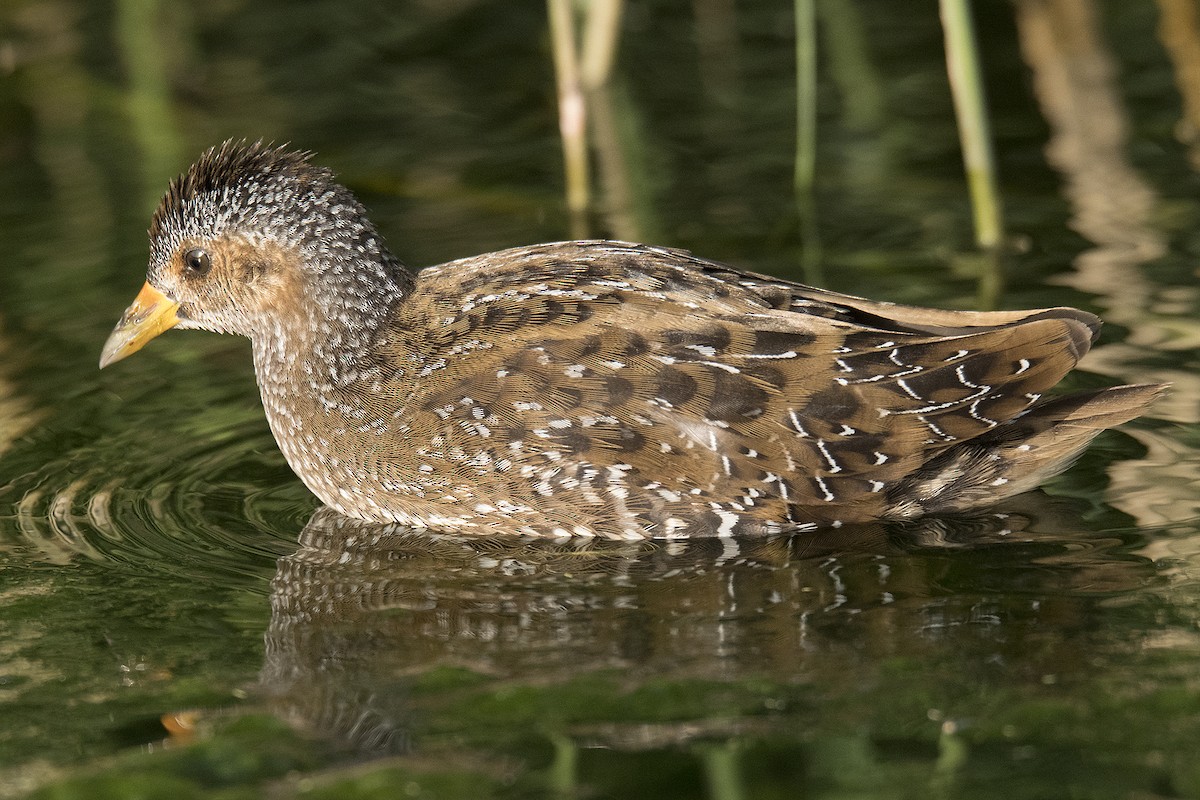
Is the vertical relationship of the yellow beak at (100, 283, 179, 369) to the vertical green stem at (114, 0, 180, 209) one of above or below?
below

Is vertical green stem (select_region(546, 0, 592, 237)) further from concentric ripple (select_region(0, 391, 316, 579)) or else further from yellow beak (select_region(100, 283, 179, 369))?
yellow beak (select_region(100, 283, 179, 369))

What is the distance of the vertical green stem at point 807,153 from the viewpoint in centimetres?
918

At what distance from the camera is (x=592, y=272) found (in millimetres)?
7219

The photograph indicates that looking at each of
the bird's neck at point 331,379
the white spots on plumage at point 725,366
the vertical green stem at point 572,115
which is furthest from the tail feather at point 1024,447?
the vertical green stem at point 572,115

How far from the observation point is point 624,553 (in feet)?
22.7

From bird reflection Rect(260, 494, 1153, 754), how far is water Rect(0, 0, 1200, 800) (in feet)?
0.06

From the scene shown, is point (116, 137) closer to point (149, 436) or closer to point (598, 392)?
point (149, 436)

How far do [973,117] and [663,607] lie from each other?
153 inches

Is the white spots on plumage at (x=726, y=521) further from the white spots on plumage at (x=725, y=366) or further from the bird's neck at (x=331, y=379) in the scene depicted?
the bird's neck at (x=331, y=379)

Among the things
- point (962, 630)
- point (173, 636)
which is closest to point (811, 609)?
point (962, 630)

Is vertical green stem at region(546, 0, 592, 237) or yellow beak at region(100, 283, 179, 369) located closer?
yellow beak at region(100, 283, 179, 369)

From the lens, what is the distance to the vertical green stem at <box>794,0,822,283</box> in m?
9.18

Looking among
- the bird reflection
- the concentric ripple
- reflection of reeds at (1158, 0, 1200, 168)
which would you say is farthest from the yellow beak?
reflection of reeds at (1158, 0, 1200, 168)

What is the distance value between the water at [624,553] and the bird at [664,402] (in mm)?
186
